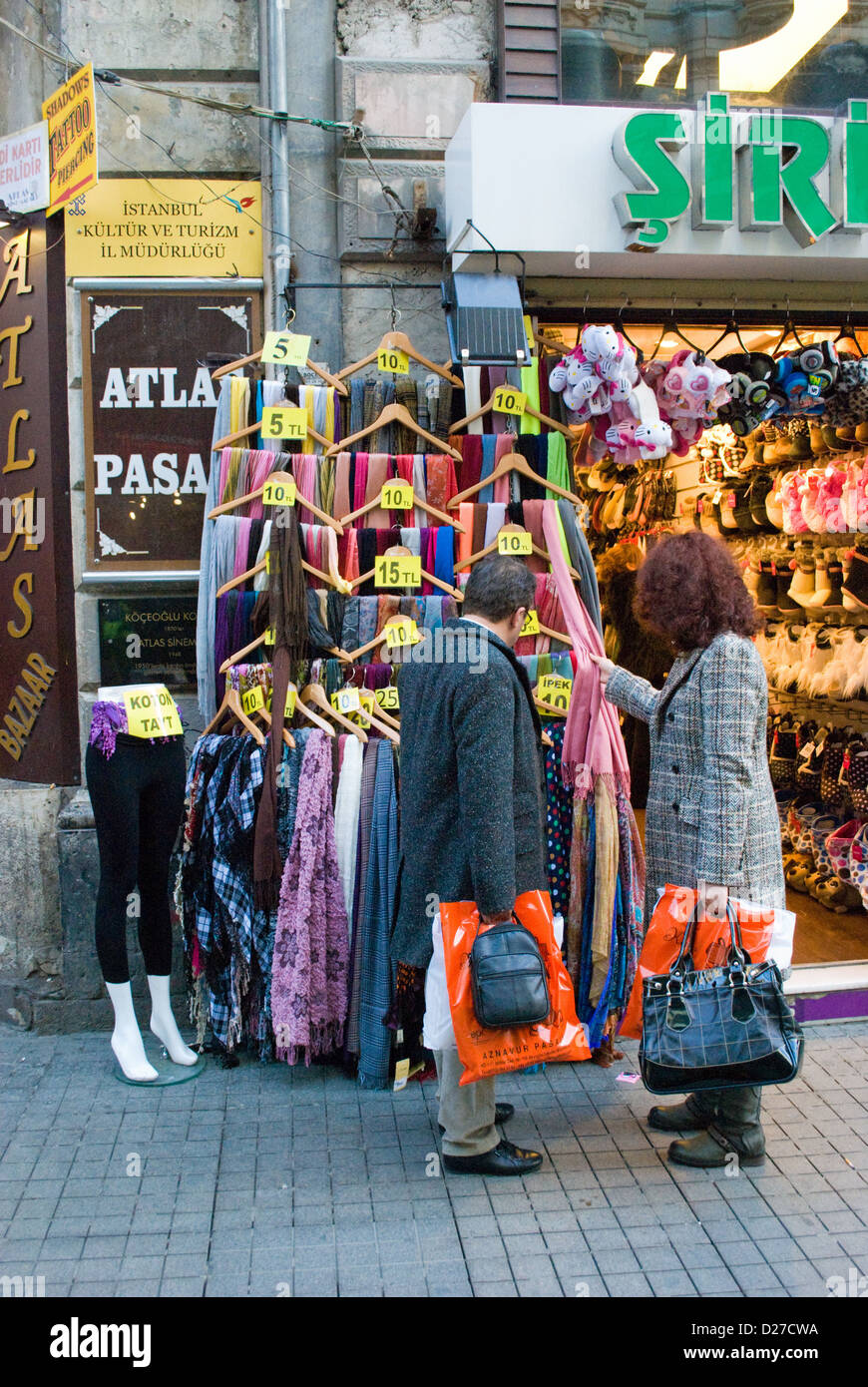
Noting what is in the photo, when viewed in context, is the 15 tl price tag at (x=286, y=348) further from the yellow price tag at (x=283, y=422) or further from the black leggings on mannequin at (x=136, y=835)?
the black leggings on mannequin at (x=136, y=835)

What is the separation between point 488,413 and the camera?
4898mm

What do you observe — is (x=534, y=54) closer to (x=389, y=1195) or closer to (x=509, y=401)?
(x=509, y=401)

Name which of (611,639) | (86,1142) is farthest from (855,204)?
(86,1142)

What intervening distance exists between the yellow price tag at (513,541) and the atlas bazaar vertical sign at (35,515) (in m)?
1.90

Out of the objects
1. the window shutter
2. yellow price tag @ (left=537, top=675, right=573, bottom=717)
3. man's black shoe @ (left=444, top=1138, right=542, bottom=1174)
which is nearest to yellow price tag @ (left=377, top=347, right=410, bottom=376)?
the window shutter

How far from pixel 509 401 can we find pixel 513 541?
2.05ft

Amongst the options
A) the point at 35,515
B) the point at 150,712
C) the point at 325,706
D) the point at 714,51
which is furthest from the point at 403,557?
the point at 714,51

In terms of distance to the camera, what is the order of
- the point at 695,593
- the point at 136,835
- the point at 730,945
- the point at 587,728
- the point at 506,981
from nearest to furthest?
the point at 506,981
the point at 730,945
the point at 695,593
the point at 587,728
the point at 136,835

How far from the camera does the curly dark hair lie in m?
3.72

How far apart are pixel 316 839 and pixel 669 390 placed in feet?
7.88

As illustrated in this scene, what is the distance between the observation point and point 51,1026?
5.05 meters

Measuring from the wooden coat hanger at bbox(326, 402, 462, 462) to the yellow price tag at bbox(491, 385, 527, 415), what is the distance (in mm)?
269

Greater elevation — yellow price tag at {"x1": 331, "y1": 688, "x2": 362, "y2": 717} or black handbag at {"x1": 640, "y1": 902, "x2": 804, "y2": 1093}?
yellow price tag at {"x1": 331, "y1": 688, "x2": 362, "y2": 717}

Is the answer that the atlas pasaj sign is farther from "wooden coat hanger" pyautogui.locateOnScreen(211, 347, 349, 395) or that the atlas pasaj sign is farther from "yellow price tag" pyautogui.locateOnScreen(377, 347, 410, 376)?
"wooden coat hanger" pyautogui.locateOnScreen(211, 347, 349, 395)
